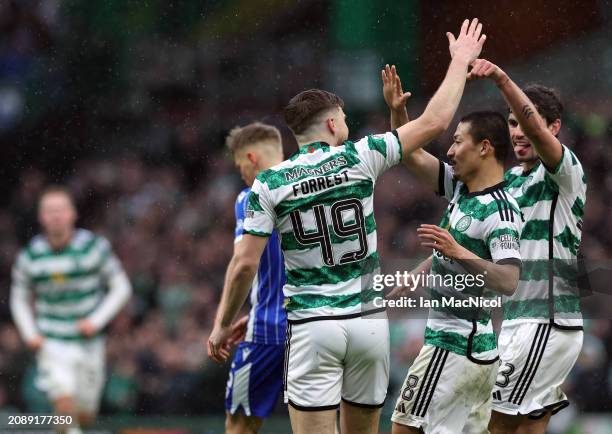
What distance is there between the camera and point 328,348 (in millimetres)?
4363

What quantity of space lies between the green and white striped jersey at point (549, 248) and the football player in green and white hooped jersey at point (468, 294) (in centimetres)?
35

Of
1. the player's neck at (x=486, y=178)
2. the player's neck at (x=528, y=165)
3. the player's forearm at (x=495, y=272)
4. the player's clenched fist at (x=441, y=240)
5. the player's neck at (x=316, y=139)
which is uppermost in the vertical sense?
the player's neck at (x=316, y=139)

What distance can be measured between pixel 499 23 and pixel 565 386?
3.90 m

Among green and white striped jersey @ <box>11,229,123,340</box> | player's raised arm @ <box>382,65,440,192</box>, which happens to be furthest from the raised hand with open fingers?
green and white striped jersey @ <box>11,229,123,340</box>

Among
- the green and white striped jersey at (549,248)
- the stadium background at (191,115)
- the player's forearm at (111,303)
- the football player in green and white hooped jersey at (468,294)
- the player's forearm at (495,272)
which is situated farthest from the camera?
the stadium background at (191,115)

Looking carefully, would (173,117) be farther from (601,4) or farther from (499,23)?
(601,4)

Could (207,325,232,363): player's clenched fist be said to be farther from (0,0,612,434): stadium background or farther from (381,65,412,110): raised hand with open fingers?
(0,0,612,434): stadium background

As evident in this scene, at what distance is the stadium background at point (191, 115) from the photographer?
33.1 feet

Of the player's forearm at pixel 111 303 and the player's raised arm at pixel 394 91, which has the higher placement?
the player's raised arm at pixel 394 91

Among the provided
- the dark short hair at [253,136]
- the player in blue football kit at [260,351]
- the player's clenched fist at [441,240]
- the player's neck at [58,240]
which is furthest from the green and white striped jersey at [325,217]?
the player's neck at [58,240]

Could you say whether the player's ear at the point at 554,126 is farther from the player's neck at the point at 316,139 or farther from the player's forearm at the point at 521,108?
the player's neck at the point at 316,139

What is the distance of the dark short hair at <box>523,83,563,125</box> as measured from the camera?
491cm

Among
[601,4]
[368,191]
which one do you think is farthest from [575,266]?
[601,4]

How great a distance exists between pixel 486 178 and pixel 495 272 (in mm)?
491
